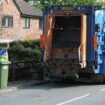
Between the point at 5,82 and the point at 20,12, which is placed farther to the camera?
the point at 20,12

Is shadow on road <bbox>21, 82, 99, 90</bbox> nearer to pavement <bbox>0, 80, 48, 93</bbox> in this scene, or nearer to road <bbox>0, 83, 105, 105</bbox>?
road <bbox>0, 83, 105, 105</bbox>

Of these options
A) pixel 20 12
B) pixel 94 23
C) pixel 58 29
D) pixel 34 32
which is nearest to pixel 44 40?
pixel 58 29

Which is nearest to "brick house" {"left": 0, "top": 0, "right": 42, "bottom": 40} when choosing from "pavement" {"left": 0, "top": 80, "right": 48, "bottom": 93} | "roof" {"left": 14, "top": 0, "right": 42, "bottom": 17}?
"roof" {"left": 14, "top": 0, "right": 42, "bottom": 17}

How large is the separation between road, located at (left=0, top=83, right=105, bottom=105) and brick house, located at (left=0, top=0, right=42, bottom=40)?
28.0 meters

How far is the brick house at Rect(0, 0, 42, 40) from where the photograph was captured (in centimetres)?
4806

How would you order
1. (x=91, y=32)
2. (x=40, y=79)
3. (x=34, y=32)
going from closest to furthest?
(x=91, y=32), (x=40, y=79), (x=34, y=32)

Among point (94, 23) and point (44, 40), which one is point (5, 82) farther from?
point (94, 23)

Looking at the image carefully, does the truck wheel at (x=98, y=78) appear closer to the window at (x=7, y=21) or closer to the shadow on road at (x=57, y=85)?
the shadow on road at (x=57, y=85)

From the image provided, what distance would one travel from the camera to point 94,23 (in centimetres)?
1977

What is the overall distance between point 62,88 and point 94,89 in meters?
1.51

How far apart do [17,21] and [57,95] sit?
111 feet

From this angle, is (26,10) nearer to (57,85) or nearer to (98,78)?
(57,85)

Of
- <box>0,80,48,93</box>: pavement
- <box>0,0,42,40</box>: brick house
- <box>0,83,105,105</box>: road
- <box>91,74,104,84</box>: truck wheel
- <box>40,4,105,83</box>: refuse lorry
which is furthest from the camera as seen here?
<box>0,0,42,40</box>: brick house

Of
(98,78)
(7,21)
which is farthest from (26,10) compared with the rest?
(98,78)
